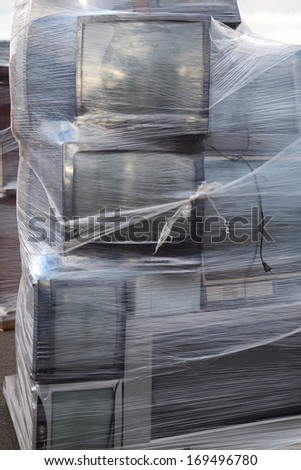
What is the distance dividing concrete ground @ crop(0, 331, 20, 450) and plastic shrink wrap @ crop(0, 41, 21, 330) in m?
0.19

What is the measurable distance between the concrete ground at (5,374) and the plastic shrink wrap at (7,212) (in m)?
0.19

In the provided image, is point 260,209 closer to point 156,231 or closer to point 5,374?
point 156,231

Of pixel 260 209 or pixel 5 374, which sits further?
pixel 5 374

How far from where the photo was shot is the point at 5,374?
2379 mm

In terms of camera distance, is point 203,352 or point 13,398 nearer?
point 203,352

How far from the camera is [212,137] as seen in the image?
1.68 metres

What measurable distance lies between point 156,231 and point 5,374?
126cm

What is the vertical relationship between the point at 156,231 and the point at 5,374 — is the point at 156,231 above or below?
above

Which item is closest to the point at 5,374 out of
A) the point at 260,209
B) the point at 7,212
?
the point at 7,212

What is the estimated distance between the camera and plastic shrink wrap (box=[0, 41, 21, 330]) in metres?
2.94

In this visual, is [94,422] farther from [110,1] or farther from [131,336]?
[110,1]

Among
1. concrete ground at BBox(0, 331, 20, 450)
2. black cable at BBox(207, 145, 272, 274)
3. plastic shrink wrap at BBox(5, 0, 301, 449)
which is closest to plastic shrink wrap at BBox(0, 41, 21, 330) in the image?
concrete ground at BBox(0, 331, 20, 450)
